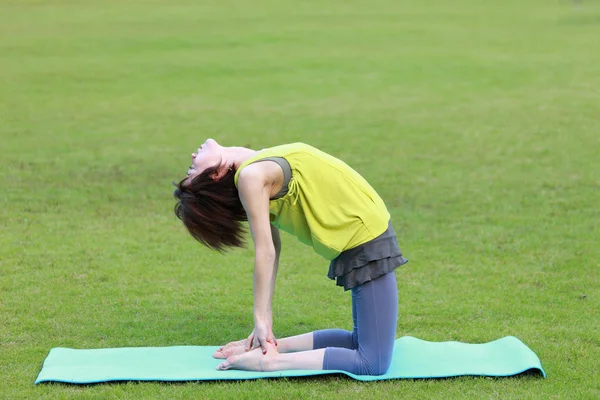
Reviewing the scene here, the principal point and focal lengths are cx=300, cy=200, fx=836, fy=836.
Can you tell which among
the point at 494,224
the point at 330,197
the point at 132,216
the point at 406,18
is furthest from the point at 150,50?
the point at 330,197

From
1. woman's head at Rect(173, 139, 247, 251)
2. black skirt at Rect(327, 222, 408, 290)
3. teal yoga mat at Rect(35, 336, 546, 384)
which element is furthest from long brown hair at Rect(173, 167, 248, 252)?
teal yoga mat at Rect(35, 336, 546, 384)

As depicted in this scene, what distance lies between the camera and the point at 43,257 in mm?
7418

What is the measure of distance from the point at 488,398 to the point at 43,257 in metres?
4.38

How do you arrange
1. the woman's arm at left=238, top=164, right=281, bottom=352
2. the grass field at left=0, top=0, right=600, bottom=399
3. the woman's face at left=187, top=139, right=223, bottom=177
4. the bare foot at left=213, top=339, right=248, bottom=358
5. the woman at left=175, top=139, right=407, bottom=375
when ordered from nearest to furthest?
1. the woman's arm at left=238, top=164, right=281, bottom=352
2. the woman at left=175, top=139, right=407, bottom=375
3. the woman's face at left=187, top=139, right=223, bottom=177
4. the bare foot at left=213, top=339, right=248, bottom=358
5. the grass field at left=0, top=0, right=600, bottom=399

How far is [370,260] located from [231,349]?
1062mm

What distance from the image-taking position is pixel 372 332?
4871mm

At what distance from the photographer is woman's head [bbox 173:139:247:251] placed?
186 inches

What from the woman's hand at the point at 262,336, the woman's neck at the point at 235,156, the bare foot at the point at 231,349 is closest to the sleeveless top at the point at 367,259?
the woman's neck at the point at 235,156

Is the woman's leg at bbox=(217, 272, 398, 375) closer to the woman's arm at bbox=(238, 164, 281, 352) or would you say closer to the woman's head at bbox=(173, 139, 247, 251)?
the woman's arm at bbox=(238, 164, 281, 352)

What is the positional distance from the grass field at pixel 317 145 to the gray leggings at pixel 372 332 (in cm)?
13

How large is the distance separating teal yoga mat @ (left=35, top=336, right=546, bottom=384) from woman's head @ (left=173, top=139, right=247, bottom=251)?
85 cm

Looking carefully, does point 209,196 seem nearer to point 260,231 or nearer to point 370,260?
point 260,231

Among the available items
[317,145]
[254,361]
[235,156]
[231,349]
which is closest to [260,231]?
[235,156]

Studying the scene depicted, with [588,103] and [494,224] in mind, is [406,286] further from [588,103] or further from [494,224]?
[588,103]
